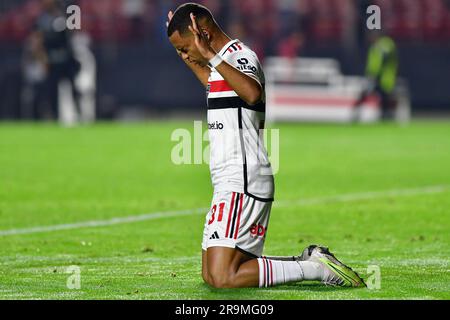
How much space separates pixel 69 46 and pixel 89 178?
1301cm

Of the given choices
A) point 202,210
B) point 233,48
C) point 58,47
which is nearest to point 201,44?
point 233,48

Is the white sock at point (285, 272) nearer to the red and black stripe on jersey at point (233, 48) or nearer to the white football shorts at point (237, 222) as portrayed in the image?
the white football shorts at point (237, 222)

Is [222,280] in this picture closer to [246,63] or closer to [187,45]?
[246,63]

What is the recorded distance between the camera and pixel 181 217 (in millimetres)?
13242

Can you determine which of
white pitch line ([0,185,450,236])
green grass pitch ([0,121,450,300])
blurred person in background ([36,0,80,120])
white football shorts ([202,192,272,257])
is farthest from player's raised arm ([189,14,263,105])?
blurred person in background ([36,0,80,120])

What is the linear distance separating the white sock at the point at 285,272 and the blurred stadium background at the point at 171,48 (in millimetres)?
22779

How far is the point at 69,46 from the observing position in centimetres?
3005

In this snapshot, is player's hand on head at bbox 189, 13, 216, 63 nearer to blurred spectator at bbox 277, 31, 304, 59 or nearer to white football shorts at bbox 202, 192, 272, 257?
white football shorts at bbox 202, 192, 272, 257

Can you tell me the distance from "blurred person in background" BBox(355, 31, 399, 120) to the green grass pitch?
6.22 metres

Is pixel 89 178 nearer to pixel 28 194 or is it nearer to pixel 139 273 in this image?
pixel 28 194

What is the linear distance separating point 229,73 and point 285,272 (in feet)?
4.51

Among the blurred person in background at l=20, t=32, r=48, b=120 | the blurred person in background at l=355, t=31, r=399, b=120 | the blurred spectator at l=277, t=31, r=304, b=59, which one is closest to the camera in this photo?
the blurred person in background at l=20, t=32, r=48, b=120

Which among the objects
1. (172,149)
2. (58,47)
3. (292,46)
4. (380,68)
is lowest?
(172,149)

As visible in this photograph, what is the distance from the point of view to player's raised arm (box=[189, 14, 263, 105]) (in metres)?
7.92
